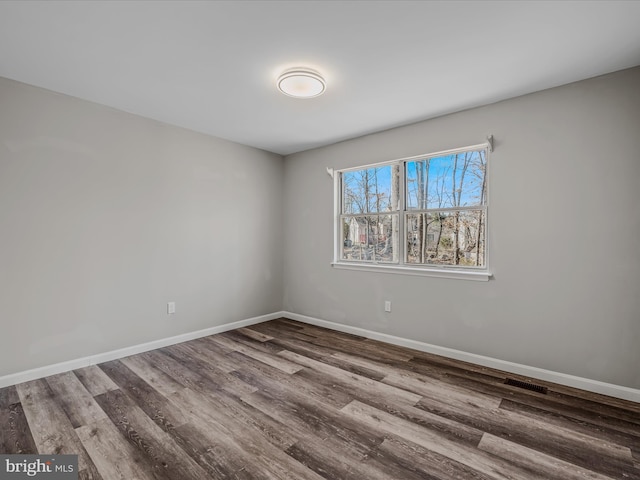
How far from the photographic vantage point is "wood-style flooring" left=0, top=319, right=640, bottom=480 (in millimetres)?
1715

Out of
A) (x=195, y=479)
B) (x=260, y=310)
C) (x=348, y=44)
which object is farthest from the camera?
(x=260, y=310)

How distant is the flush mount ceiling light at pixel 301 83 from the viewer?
2.47 meters

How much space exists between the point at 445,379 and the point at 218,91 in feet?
10.8

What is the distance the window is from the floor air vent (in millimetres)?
953

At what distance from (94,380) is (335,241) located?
9.76 feet

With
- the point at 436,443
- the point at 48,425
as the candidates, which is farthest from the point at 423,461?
the point at 48,425

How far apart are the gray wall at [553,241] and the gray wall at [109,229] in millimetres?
2314

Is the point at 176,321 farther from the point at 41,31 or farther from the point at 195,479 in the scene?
the point at 41,31

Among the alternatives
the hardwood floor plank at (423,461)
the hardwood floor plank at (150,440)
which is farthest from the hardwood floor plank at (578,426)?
the hardwood floor plank at (150,440)

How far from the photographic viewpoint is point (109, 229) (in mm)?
3188

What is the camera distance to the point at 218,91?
9.27ft

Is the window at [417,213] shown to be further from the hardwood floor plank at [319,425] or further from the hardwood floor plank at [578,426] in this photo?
the hardwood floor plank at [319,425]

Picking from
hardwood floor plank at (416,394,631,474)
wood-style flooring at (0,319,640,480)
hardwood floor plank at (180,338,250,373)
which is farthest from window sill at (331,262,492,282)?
hardwood floor plank at (180,338,250,373)

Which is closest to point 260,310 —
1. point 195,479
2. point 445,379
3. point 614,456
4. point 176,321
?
point 176,321
